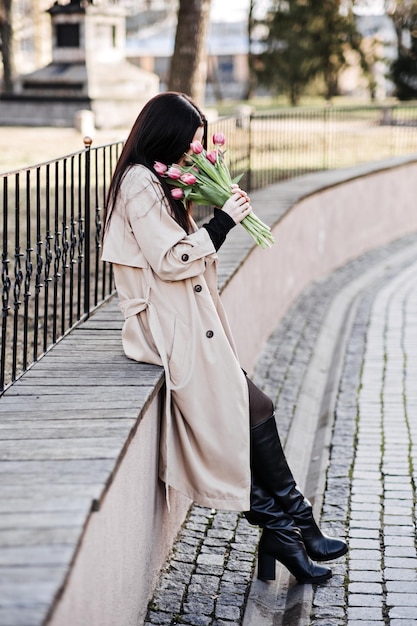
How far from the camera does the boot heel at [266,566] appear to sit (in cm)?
475

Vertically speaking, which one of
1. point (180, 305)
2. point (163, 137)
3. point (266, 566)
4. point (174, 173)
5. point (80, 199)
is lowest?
point (266, 566)

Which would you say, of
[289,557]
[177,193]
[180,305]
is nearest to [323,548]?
[289,557]

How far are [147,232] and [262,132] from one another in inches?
332

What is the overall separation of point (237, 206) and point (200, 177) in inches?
7.3

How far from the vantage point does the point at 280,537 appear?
469 centimetres

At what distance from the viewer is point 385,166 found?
50.3 ft

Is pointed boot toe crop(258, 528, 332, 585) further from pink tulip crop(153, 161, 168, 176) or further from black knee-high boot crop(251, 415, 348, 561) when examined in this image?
pink tulip crop(153, 161, 168, 176)

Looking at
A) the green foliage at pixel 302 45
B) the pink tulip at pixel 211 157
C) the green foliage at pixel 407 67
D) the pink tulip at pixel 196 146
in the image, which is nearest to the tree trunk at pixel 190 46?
the pink tulip at pixel 211 157

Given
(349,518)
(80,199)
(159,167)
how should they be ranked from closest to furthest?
(159,167)
(349,518)
(80,199)

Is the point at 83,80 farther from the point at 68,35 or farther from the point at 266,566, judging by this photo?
the point at 266,566

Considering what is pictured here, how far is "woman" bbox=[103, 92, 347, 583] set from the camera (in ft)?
14.0

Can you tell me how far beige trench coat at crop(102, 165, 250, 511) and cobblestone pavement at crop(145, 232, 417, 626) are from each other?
508 mm

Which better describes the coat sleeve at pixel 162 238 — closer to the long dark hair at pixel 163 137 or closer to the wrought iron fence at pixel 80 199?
the long dark hair at pixel 163 137

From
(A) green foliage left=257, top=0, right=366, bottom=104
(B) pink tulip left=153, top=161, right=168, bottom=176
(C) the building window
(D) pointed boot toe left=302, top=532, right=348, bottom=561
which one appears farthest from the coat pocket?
(A) green foliage left=257, top=0, right=366, bottom=104
